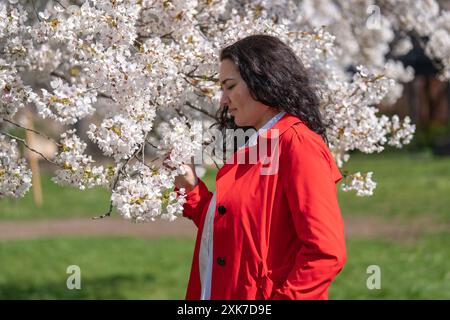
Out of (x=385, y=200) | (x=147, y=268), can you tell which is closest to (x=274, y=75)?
(x=147, y=268)

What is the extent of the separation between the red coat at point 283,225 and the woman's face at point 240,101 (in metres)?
0.10

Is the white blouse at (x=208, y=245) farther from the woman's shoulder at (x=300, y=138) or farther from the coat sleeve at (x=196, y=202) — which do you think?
the coat sleeve at (x=196, y=202)

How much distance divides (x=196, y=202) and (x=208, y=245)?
399 mm

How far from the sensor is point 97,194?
20.2m

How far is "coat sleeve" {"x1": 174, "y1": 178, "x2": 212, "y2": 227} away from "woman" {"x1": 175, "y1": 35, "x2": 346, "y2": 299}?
22cm

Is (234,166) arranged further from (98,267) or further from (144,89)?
(98,267)

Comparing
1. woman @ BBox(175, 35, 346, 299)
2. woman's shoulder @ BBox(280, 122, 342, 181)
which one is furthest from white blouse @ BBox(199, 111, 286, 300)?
woman's shoulder @ BBox(280, 122, 342, 181)

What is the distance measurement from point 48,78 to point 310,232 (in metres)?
3.30

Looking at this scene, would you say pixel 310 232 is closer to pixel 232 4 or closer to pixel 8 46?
pixel 8 46

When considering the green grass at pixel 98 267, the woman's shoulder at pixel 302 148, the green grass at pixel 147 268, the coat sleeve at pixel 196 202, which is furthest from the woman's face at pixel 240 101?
the green grass at pixel 98 267

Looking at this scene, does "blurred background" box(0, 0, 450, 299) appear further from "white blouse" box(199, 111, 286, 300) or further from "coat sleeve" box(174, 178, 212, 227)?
"white blouse" box(199, 111, 286, 300)

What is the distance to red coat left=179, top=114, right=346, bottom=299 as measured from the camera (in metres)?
2.71
